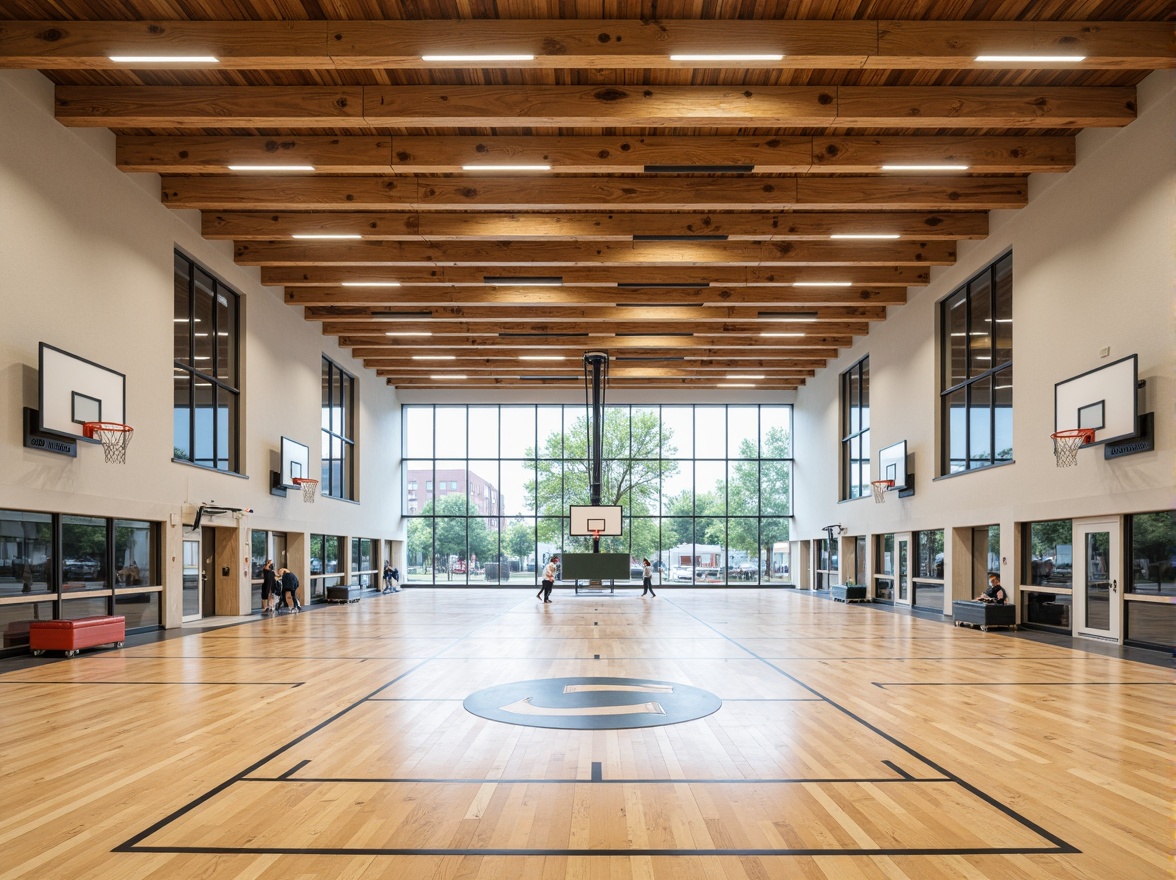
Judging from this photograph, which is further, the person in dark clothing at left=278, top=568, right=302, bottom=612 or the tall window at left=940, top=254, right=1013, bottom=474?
the person in dark clothing at left=278, top=568, right=302, bottom=612

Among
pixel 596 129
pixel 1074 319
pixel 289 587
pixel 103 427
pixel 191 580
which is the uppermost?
pixel 596 129

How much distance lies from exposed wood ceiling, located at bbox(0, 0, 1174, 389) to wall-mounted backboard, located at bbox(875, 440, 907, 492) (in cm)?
355

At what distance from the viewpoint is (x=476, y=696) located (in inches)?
329

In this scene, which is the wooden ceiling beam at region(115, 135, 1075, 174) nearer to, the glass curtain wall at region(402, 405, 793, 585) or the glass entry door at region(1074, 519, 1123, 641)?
the glass entry door at region(1074, 519, 1123, 641)

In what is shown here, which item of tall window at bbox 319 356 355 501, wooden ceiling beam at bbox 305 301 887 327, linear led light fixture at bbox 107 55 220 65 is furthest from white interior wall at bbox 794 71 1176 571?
tall window at bbox 319 356 355 501

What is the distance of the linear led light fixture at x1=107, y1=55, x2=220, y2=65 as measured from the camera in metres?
9.26

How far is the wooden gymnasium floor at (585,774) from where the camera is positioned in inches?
161

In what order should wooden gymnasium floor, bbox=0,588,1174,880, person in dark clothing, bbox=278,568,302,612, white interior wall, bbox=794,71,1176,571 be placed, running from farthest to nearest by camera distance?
person in dark clothing, bbox=278,568,302,612, white interior wall, bbox=794,71,1176,571, wooden gymnasium floor, bbox=0,588,1174,880

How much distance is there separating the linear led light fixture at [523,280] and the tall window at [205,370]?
5.42 meters

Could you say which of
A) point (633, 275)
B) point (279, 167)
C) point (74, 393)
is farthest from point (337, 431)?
point (279, 167)

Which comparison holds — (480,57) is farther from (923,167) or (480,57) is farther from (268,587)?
(268,587)

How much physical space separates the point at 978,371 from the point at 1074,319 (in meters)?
3.95

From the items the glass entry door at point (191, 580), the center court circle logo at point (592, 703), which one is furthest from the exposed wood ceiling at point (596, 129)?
the center court circle logo at point (592, 703)

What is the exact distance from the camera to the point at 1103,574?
1267cm
